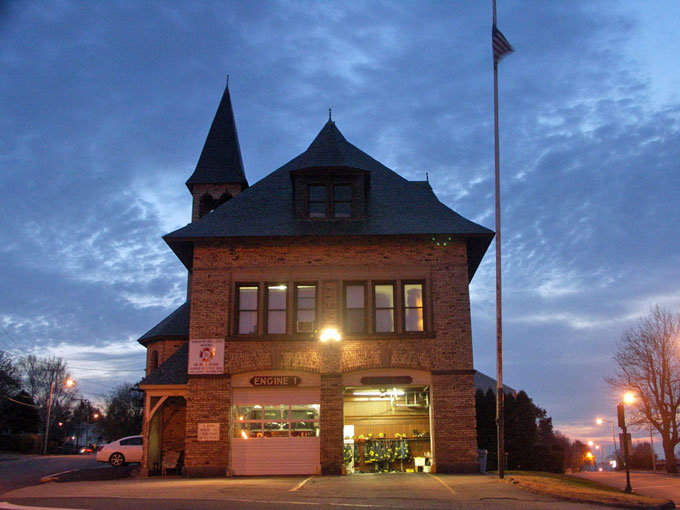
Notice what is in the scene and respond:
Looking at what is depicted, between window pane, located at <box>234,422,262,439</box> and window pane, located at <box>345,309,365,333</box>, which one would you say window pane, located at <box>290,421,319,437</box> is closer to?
window pane, located at <box>234,422,262,439</box>

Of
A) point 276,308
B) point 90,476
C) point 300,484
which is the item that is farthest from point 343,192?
point 90,476

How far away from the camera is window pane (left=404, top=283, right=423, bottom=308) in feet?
83.6

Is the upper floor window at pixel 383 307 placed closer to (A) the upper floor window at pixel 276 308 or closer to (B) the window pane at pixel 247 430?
(A) the upper floor window at pixel 276 308

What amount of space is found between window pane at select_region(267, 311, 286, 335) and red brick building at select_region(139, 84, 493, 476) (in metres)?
0.04

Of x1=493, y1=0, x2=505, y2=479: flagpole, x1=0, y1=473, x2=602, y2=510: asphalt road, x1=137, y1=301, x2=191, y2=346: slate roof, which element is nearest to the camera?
x1=0, y1=473, x2=602, y2=510: asphalt road

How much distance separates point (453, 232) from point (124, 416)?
179ft

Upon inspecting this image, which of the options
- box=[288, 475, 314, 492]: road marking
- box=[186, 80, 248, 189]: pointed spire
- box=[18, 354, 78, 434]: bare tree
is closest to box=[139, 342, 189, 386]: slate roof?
box=[288, 475, 314, 492]: road marking

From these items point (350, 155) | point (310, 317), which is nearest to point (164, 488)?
point (310, 317)

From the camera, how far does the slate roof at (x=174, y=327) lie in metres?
34.9

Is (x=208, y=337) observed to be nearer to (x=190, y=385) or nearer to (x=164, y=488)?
(x=190, y=385)

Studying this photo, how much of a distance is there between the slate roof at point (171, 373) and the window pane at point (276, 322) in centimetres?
381

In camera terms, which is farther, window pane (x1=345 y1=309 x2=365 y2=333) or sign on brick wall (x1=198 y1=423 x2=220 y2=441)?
window pane (x1=345 y1=309 x2=365 y2=333)

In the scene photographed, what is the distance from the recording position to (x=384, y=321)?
83.2ft

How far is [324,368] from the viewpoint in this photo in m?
24.8
